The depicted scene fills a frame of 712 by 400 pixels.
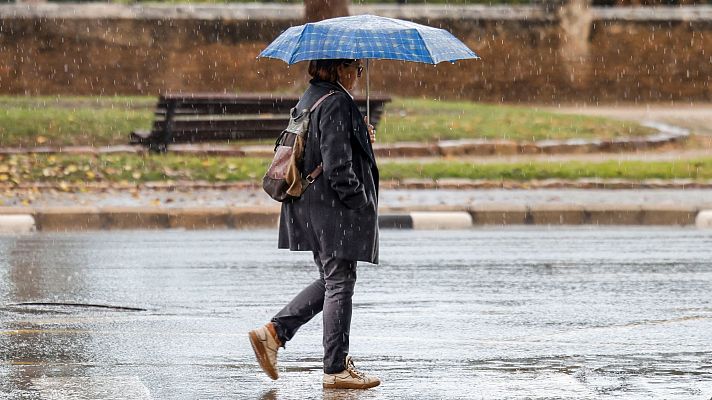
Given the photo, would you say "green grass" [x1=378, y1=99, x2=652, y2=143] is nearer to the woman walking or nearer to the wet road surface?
the wet road surface

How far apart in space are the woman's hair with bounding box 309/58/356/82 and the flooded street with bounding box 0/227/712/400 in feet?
4.61

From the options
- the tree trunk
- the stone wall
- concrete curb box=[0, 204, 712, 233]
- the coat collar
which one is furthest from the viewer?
the stone wall

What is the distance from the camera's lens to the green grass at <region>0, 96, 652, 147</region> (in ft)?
70.2

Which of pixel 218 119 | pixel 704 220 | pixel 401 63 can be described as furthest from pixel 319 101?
pixel 401 63

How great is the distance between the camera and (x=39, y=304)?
10031mm

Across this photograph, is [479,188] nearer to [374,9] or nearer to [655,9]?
[374,9]

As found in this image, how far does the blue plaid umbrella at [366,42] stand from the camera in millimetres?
7332

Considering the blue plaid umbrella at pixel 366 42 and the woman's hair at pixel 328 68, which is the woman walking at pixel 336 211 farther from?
the blue plaid umbrella at pixel 366 42

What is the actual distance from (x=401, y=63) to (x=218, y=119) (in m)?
15.4

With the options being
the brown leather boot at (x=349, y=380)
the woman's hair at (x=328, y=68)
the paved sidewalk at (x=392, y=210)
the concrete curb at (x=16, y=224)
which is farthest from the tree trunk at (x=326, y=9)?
the brown leather boot at (x=349, y=380)

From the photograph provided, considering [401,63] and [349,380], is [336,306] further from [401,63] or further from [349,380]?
[401,63]

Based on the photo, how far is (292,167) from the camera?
7.25 metres

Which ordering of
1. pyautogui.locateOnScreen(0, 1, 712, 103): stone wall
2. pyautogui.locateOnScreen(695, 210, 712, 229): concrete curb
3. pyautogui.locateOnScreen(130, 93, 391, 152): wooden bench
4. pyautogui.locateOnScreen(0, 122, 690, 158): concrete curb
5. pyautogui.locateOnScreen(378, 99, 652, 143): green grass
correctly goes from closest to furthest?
1. pyautogui.locateOnScreen(695, 210, 712, 229): concrete curb
2. pyautogui.locateOnScreen(130, 93, 391, 152): wooden bench
3. pyautogui.locateOnScreen(0, 122, 690, 158): concrete curb
4. pyautogui.locateOnScreen(378, 99, 652, 143): green grass
5. pyautogui.locateOnScreen(0, 1, 712, 103): stone wall

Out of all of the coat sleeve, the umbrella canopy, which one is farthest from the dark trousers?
the umbrella canopy
